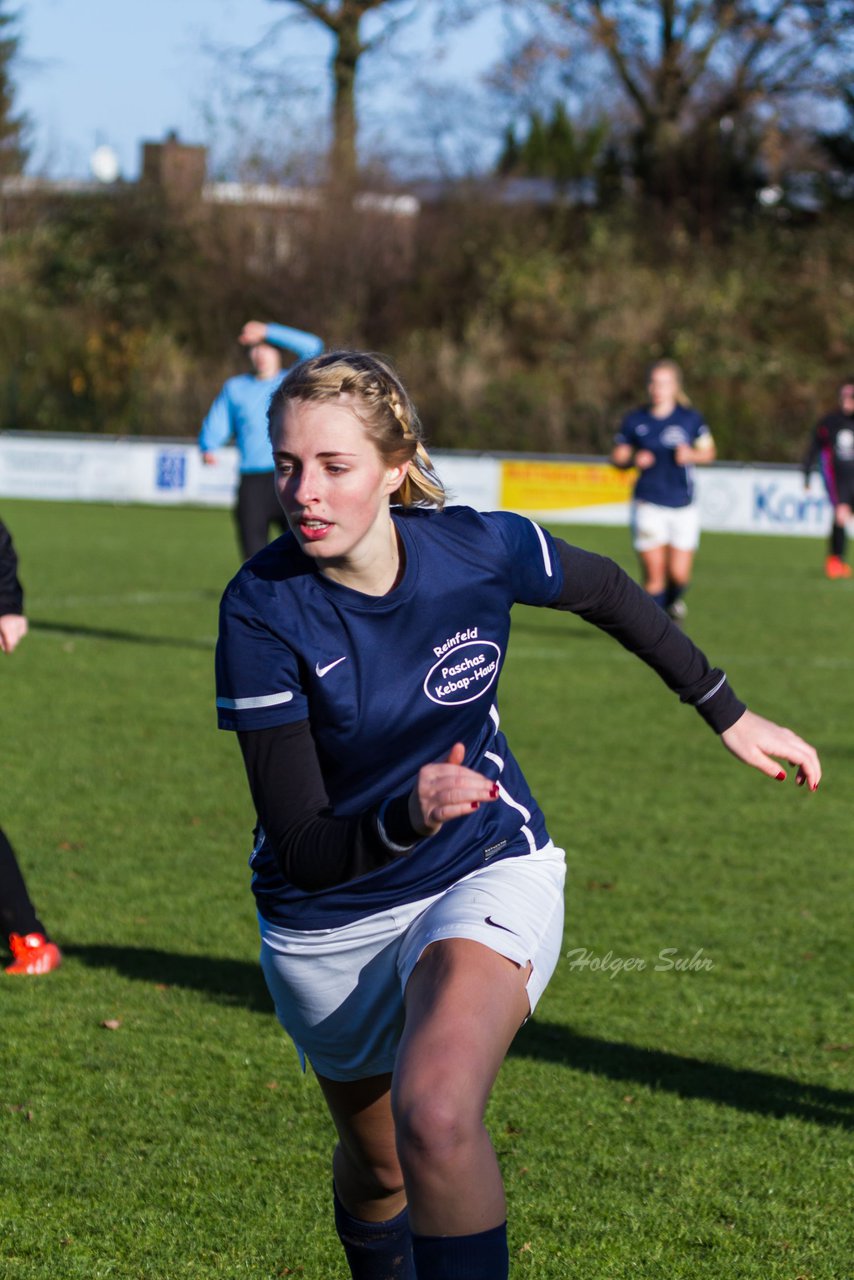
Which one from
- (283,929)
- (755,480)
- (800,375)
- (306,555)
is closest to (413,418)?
(306,555)

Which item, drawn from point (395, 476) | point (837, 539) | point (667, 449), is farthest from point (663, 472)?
point (395, 476)

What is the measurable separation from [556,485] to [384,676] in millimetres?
25447

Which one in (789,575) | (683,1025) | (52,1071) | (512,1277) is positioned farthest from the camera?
(789,575)

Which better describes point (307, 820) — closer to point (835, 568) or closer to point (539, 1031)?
point (539, 1031)

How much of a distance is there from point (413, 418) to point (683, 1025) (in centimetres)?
276

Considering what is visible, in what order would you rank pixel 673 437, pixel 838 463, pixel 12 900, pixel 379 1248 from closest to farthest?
pixel 379 1248 → pixel 12 900 → pixel 673 437 → pixel 838 463

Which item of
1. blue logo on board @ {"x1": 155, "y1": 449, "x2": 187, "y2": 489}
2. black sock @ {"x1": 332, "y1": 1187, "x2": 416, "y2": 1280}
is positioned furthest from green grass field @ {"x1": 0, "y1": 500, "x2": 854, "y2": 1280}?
blue logo on board @ {"x1": 155, "y1": 449, "x2": 187, "y2": 489}

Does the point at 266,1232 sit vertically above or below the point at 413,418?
below

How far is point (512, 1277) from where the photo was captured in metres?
3.60

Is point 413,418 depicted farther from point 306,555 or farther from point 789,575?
point 789,575

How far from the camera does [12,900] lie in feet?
18.1

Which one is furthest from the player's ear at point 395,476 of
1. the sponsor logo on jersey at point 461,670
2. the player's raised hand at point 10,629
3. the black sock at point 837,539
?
the black sock at point 837,539

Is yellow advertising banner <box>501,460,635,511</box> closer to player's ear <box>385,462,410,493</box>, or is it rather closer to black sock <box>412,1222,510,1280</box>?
player's ear <box>385,462,410,493</box>

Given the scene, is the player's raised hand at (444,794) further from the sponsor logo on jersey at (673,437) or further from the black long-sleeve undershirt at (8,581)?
the sponsor logo on jersey at (673,437)
